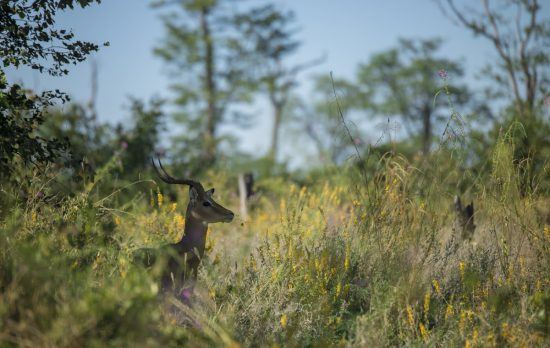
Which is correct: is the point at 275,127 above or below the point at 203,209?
above

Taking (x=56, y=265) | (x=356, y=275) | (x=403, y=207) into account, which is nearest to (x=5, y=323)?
→ (x=56, y=265)

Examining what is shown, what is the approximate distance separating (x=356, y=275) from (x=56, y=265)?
275cm

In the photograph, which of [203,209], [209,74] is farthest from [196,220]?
[209,74]

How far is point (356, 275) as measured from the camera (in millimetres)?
5211

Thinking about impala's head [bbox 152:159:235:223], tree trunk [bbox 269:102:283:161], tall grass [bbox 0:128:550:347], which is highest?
tree trunk [bbox 269:102:283:161]

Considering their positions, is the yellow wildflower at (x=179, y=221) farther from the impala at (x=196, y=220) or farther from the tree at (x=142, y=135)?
the tree at (x=142, y=135)

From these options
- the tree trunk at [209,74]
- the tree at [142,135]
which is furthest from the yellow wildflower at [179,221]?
the tree trunk at [209,74]

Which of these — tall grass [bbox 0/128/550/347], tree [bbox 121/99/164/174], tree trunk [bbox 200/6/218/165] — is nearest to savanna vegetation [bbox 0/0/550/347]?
tall grass [bbox 0/128/550/347]

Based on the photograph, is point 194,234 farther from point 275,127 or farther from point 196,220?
point 275,127

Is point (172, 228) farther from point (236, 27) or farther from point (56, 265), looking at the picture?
point (236, 27)

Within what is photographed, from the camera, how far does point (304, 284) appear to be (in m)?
4.72

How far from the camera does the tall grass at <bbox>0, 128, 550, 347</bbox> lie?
120 inches

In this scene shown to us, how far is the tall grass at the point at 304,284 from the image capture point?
3.06m

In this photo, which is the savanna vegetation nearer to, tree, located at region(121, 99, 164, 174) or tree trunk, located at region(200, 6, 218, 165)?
tree, located at region(121, 99, 164, 174)
